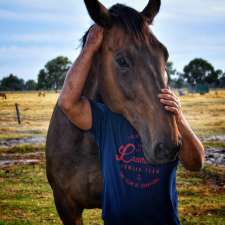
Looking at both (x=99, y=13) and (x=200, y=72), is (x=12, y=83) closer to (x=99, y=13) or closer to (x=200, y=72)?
(x=200, y=72)

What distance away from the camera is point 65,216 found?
13.4ft

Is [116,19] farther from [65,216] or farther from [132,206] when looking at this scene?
[65,216]

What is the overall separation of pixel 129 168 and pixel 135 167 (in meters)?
0.04

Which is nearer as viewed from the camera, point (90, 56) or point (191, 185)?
point (90, 56)

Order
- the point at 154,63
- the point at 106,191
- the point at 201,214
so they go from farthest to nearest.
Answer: the point at 201,214 → the point at 106,191 → the point at 154,63

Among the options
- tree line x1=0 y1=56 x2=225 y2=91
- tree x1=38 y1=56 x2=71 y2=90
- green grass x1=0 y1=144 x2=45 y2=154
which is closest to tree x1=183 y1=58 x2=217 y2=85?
tree line x1=0 y1=56 x2=225 y2=91

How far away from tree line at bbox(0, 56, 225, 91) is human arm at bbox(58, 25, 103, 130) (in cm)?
9733

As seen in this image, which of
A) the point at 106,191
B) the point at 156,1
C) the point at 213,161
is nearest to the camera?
the point at 106,191

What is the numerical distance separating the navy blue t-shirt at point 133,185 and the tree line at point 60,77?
97.6 m

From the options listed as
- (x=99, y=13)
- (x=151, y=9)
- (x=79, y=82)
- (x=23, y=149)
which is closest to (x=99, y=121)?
(x=79, y=82)

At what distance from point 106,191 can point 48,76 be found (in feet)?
377

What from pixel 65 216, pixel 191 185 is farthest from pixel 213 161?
pixel 65 216

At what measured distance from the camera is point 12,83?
120 metres

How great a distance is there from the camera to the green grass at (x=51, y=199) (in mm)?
6645
